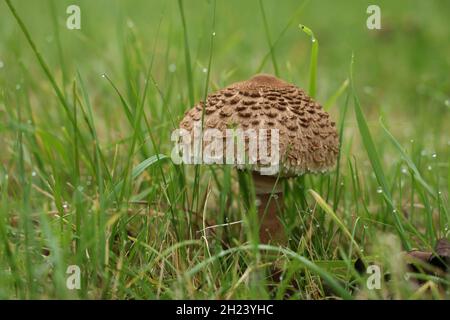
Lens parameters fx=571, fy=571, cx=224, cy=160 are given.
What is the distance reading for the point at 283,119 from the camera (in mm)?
2191

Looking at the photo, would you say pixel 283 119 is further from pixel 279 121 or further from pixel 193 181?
pixel 193 181

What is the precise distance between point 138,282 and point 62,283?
12.9 inches

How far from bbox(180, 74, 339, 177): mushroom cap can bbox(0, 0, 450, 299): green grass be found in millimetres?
135

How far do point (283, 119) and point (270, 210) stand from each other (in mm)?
527

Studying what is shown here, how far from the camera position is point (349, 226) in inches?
100

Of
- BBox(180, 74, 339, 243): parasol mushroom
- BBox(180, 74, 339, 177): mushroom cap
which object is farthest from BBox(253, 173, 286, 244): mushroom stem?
BBox(180, 74, 339, 177): mushroom cap

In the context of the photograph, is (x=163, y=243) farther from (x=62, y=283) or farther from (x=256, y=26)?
(x=256, y=26)

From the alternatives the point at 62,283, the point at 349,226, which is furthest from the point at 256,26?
the point at 62,283

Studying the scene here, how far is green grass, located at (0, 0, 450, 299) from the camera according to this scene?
193 cm

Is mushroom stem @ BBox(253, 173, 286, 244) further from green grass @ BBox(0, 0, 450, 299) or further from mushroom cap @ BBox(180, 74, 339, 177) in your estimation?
mushroom cap @ BBox(180, 74, 339, 177)

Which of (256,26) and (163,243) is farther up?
(256,26)

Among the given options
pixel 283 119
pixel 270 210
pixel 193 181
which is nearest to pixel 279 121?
pixel 283 119
